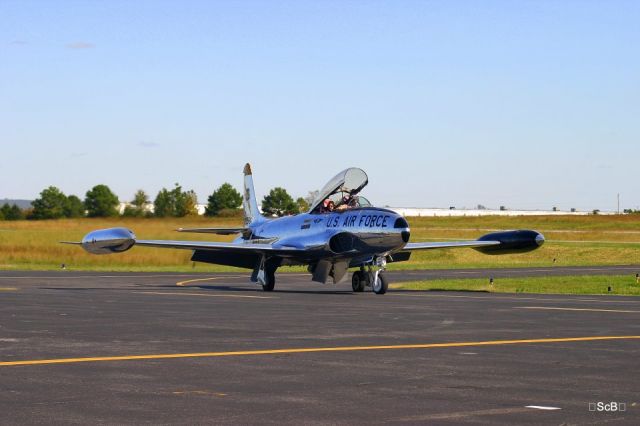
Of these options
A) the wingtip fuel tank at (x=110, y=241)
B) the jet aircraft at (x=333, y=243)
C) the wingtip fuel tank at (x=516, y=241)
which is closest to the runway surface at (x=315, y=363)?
the jet aircraft at (x=333, y=243)

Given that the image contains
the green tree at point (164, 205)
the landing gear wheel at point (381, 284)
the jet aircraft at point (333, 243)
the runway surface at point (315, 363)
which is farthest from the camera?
the green tree at point (164, 205)

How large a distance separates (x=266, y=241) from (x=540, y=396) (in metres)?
30.7

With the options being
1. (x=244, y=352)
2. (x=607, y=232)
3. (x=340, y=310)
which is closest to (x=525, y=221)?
(x=607, y=232)

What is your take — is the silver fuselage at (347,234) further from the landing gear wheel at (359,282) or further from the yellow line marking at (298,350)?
the yellow line marking at (298,350)

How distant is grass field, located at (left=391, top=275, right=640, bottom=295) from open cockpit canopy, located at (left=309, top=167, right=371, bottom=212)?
16.6 ft

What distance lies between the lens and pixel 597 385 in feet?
42.4

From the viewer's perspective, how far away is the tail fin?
151ft

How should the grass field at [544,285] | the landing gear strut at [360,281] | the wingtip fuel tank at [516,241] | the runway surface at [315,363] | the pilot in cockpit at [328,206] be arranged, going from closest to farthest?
the runway surface at [315,363] < the landing gear strut at [360,281] < the pilot in cockpit at [328,206] < the grass field at [544,285] < the wingtip fuel tank at [516,241]

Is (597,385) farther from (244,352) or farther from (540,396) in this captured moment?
(244,352)

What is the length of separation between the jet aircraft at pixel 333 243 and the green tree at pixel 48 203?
301ft

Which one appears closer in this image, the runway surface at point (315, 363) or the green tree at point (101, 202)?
the runway surface at point (315, 363)

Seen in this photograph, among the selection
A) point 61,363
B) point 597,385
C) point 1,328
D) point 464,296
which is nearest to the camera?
point 597,385

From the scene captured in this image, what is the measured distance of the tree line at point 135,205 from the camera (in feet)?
315

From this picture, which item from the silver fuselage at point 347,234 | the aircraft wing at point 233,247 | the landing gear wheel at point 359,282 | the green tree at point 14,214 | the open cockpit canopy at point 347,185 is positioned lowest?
the landing gear wheel at point 359,282
